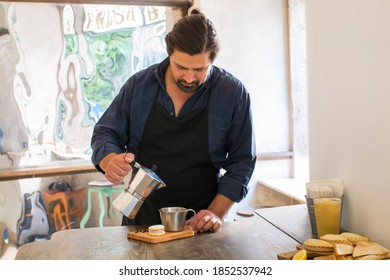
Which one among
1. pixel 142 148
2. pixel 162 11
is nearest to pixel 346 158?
pixel 142 148

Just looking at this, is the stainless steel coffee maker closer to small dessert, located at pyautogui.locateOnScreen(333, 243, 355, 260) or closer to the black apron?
the black apron

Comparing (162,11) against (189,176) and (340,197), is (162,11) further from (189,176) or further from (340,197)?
(340,197)

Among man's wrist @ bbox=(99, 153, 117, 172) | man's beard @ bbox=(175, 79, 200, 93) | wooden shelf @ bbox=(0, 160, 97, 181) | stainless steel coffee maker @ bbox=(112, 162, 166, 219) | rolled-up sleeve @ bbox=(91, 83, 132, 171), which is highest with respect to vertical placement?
man's beard @ bbox=(175, 79, 200, 93)

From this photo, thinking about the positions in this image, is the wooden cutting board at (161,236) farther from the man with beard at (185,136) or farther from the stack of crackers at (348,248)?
the stack of crackers at (348,248)

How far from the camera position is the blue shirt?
2068 millimetres

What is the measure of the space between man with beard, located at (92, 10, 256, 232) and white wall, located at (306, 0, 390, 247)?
1.01ft

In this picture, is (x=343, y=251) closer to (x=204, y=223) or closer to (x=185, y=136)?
(x=204, y=223)

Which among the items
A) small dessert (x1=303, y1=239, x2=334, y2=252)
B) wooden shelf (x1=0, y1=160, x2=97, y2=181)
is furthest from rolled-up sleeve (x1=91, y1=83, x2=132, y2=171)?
wooden shelf (x1=0, y1=160, x2=97, y2=181)

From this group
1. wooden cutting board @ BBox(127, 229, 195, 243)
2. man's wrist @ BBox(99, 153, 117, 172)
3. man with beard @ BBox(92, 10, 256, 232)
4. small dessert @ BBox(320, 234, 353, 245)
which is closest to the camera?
small dessert @ BBox(320, 234, 353, 245)

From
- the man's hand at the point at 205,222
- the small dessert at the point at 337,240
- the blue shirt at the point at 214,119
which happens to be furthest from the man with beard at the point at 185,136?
the small dessert at the point at 337,240

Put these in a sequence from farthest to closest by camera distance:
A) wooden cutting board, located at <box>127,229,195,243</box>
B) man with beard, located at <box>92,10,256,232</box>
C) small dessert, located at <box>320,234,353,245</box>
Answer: man with beard, located at <box>92,10,256,232</box> → wooden cutting board, located at <box>127,229,195,243</box> → small dessert, located at <box>320,234,353,245</box>

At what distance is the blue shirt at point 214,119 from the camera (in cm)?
207

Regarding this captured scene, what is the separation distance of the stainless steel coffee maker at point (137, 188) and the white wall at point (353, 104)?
0.67 m

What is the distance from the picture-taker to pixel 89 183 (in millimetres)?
3666
